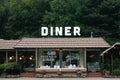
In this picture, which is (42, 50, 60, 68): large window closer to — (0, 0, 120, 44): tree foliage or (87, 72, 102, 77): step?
(87, 72, 102, 77): step

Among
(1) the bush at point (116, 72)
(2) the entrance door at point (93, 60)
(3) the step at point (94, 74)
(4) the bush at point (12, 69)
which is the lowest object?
(3) the step at point (94, 74)

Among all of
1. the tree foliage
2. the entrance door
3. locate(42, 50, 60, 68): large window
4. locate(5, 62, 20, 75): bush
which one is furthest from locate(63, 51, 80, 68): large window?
the tree foliage

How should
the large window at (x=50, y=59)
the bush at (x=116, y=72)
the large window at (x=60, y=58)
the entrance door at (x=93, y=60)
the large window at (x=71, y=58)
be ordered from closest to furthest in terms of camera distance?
the bush at (x=116, y=72) < the large window at (x=60, y=58) < the large window at (x=50, y=59) < the large window at (x=71, y=58) < the entrance door at (x=93, y=60)

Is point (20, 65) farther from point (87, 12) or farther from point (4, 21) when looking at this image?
point (4, 21)

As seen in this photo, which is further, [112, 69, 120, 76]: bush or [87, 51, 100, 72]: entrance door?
[87, 51, 100, 72]: entrance door

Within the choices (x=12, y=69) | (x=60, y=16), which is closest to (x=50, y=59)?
(x=12, y=69)

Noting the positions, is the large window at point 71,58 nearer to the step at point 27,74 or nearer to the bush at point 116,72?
the step at point 27,74

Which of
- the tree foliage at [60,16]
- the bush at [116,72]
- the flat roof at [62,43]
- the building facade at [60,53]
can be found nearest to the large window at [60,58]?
the building facade at [60,53]

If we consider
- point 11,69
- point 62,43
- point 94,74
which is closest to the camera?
point 11,69

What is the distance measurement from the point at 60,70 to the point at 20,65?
4.52 m

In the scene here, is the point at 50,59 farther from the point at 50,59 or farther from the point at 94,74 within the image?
the point at 94,74

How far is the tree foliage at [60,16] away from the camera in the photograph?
2415 inches

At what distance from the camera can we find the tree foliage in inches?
2415

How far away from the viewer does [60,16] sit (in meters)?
64.1
